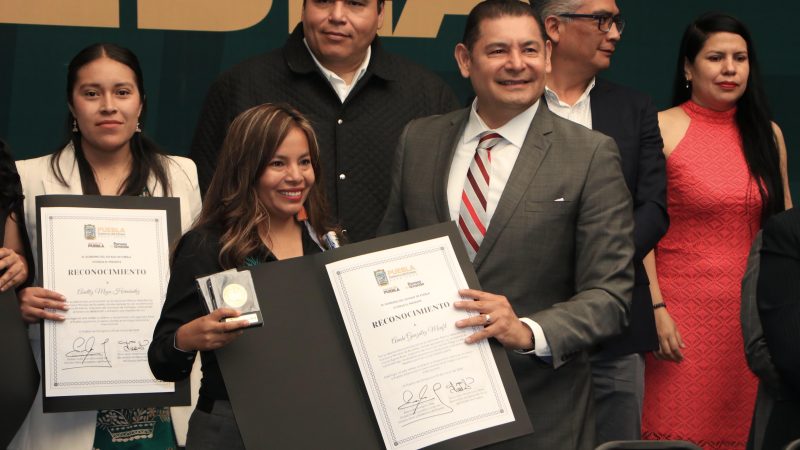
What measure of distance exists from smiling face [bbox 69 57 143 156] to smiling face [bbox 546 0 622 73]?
1.47 meters

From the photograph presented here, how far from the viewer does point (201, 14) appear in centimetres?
501

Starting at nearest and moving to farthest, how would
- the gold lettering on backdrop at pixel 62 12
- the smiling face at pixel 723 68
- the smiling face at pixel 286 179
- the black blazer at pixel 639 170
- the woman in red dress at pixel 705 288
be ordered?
the smiling face at pixel 286 179 → the black blazer at pixel 639 170 → the woman in red dress at pixel 705 288 → the smiling face at pixel 723 68 → the gold lettering on backdrop at pixel 62 12

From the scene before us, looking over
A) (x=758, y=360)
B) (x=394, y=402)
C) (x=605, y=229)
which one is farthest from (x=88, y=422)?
(x=758, y=360)

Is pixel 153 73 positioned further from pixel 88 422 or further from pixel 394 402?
pixel 394 402

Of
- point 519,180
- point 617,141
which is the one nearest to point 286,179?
point 519,180

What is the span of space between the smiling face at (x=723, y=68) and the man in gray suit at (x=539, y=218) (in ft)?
4.91

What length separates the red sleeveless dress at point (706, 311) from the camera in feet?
14.4

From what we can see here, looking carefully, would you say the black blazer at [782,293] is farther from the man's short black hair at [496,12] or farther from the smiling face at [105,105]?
the smiling face at [105,105]

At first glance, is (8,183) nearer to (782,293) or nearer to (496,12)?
(496,12)

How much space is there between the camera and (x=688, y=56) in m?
4.61

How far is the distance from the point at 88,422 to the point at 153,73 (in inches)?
72.5

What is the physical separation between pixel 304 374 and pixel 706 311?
2.14 m
